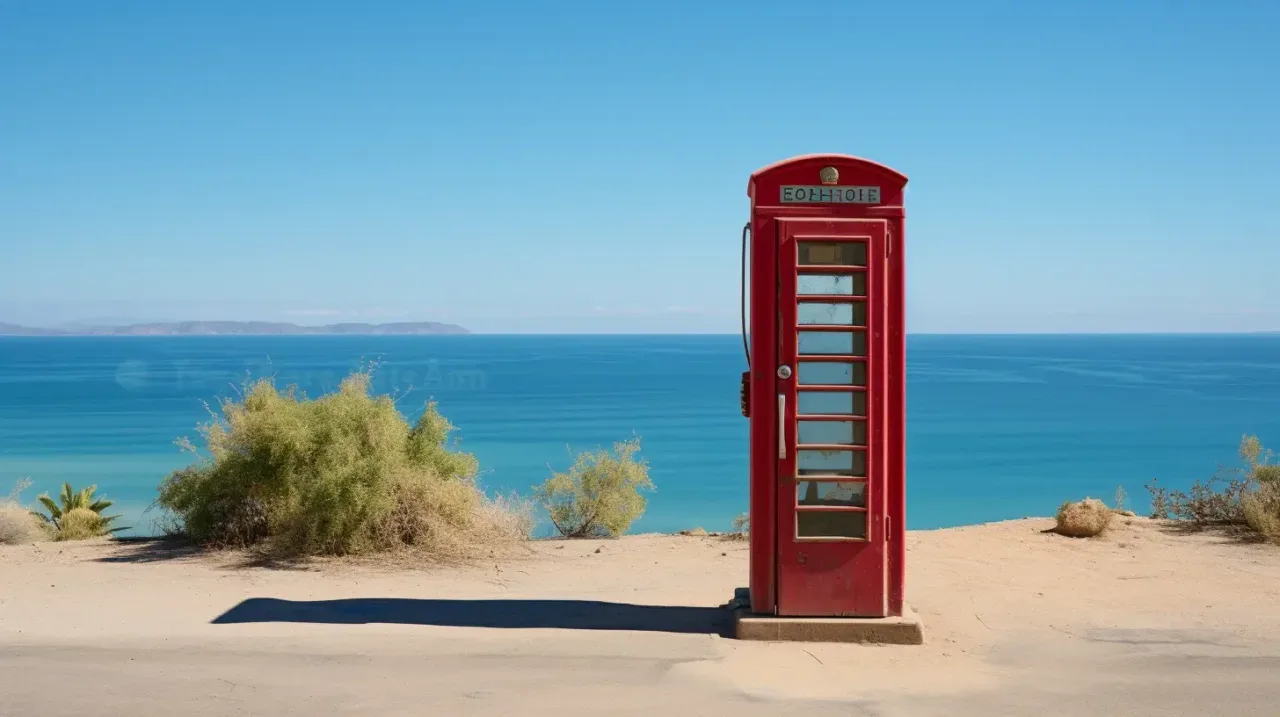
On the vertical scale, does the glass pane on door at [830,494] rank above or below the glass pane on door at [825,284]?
below

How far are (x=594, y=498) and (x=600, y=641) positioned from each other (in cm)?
625

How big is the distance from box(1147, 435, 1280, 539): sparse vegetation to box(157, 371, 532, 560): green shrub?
7645 millimetres

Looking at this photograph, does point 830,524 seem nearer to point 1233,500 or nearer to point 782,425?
point 782,425

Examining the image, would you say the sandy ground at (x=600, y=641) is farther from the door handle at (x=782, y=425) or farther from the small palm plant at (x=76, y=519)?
the small palm plant at (x=76, y=519)

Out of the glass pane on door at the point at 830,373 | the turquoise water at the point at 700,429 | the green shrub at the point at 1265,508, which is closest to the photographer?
the glass pane on door at the point at 830,373

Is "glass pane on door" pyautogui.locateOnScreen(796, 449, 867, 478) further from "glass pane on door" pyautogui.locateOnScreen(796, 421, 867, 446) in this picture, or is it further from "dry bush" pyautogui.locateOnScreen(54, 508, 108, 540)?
"dry bush" pyautogui.locateOnScreen(54, 508, 108, 540)

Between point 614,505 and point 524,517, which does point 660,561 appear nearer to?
point 524,517

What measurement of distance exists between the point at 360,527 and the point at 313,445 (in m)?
1.05

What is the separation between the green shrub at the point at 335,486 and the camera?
388 inches

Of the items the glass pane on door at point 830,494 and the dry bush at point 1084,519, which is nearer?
the glass pane on door at point 830,494

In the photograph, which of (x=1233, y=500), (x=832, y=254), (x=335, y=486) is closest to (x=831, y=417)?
(x=832, y=254)

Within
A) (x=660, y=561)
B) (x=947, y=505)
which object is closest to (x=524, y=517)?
(x=660, y=561)

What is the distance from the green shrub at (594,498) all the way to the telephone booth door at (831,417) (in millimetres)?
6162

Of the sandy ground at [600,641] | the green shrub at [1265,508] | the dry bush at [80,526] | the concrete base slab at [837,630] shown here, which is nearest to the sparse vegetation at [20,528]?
the dry bush at [80,526]
